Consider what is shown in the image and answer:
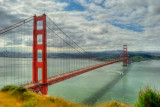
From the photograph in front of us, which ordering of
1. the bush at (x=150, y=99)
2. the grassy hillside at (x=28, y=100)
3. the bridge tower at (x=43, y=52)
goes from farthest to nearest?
the bridge tower at (x=43, y=52)
the grassy hillside at (x=28, y=100)
the bush at (x=150, y=99)

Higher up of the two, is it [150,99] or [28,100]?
[150,99]

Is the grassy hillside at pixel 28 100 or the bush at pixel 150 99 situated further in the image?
the grassy hillside at pixel 28 100

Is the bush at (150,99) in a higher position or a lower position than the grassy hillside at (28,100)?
higher

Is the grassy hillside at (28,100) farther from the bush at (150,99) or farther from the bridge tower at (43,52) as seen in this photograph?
the bridge tower at (43,52)

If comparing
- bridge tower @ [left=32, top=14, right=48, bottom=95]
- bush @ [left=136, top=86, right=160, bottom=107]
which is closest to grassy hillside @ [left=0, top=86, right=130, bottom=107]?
bush @ [left=136, top=86, right=160, bottom=107]

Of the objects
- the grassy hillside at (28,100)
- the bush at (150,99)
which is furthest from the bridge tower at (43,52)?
the bush at (150,99)

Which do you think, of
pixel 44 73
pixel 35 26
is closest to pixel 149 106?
pixel 44 73

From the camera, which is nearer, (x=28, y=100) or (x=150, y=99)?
(x=150, y=99)

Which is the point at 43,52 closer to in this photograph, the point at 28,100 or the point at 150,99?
the point at 28,100

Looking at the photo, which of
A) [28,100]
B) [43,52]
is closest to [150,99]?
[28,100]

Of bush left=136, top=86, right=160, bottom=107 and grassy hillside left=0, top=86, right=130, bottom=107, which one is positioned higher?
bush left=136, top=86, right=160, bottom=107

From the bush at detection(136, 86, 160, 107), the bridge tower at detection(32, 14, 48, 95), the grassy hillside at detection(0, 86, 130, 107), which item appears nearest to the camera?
the bush at detection(136, 86, 160, 107)

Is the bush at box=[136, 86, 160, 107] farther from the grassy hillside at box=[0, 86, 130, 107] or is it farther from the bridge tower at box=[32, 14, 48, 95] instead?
the bridge tower at box=[32, 14, 48, 95]
